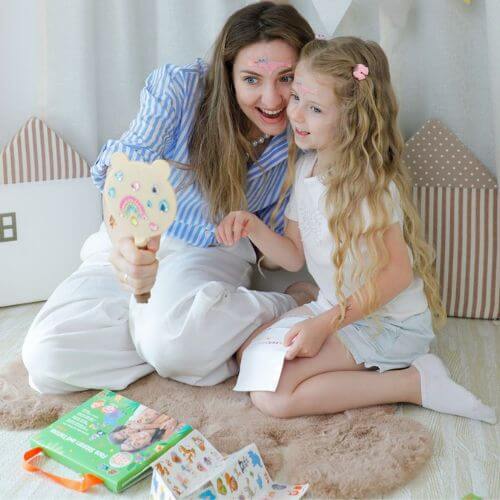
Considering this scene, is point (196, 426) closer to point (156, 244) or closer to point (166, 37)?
point (156, 244)

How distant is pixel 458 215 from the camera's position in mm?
2025

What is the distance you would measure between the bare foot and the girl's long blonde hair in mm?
364

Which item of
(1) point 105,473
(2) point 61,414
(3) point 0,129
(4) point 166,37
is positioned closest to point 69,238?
(3) point 0,129

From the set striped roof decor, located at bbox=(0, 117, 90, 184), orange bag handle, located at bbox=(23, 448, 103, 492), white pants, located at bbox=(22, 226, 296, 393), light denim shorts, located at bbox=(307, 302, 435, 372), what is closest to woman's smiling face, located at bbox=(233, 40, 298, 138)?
white pants, located at bbox=(22, 226, 296, 393)

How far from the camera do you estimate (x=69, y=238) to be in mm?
2221

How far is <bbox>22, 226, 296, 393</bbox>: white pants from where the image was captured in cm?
162

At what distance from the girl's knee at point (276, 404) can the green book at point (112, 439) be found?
18cm

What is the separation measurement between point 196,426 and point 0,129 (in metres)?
1.13

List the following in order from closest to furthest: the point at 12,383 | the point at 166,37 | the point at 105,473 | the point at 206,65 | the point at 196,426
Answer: the point at 105,473 < the point at 196,426 < the point at 12,383 < the point at 206,65 < the point at 166,37

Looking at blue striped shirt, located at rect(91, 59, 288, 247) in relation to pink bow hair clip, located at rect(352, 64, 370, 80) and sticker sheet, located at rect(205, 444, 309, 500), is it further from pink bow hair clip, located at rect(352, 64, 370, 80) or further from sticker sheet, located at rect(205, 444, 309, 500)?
sticker sheet, located at rect(205, 444, 309, 500)

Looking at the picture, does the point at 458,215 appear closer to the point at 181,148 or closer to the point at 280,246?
the point at 280,246

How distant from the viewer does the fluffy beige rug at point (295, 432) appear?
1.33 metres

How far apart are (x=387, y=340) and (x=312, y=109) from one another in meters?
0.49

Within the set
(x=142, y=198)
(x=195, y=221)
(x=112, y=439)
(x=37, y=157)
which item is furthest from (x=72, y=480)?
(x=37, y=157)
